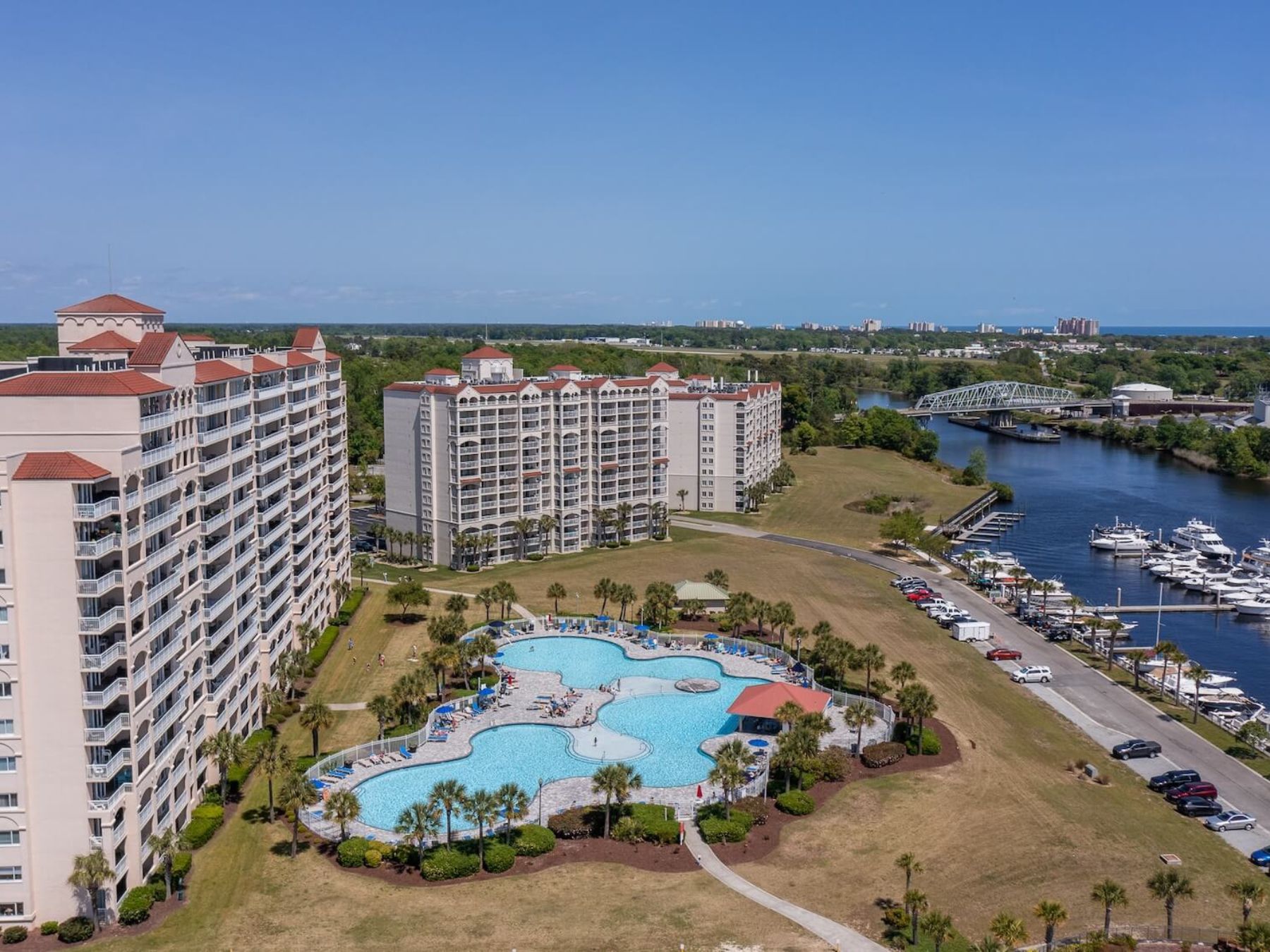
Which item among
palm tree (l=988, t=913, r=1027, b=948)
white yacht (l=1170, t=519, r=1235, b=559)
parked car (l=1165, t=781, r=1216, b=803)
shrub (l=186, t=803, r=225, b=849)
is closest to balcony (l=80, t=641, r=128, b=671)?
shrub (l=186, t=803, r=225, b=849)

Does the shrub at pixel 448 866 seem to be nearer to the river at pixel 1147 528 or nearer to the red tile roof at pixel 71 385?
the red tile roof at pixel 71 385

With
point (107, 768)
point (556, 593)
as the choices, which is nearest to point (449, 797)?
point (107, 768)

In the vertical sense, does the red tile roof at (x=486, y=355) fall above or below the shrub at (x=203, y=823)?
above

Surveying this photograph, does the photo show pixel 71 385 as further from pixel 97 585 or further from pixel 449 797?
pixel 449 797

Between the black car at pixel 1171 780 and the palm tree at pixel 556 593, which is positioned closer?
the black car at pixel 1171 780

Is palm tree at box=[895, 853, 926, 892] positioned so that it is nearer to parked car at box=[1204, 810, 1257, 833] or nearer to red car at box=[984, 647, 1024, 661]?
parked car at box=[1204, 810, 1257, 833]

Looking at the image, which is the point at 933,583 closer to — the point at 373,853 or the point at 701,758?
the point at 701,758

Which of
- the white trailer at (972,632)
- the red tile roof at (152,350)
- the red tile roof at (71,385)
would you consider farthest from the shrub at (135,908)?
the white trailer at (972,632)
